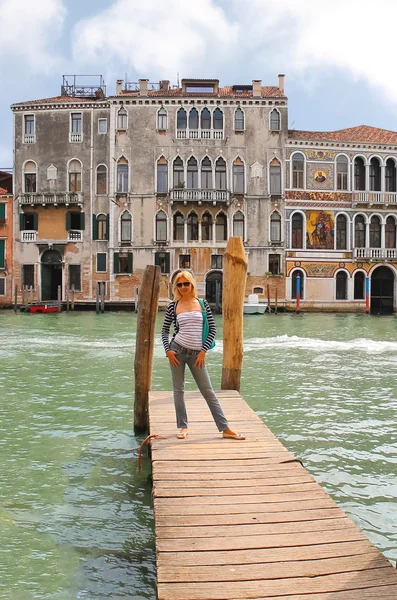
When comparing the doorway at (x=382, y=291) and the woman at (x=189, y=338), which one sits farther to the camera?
the doorway at (x=382, y=291)

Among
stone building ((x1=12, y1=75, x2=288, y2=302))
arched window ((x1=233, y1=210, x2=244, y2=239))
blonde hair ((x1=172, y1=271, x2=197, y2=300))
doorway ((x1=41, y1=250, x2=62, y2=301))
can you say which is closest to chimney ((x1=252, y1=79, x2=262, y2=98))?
stone building ((x1=12, y1=75, x2=288, y2=302))

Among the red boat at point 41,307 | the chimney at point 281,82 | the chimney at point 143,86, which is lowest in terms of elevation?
the red boat at point 41,307

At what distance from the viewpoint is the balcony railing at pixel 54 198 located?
1182 inches

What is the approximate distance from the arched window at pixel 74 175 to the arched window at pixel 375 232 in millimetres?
14139

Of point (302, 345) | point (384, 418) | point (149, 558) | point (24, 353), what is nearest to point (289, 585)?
point (149, 558)

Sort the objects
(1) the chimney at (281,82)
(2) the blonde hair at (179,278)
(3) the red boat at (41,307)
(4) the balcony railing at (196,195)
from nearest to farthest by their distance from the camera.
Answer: (2) the blonde hair at (179,278), (3) the red boat at (41,307), (4) the balcony railing at (196,195), (1) the chimney at (281,82)

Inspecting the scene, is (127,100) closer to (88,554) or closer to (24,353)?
(24,353)

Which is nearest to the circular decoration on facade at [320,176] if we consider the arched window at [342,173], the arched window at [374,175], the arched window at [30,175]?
the arched window at [342,173]

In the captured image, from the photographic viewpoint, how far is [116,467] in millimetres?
5062

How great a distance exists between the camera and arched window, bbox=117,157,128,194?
30.1 m

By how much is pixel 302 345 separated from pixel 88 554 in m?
11.5

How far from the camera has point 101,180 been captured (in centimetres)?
3061

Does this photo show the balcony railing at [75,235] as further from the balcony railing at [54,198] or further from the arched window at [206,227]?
the arched window at [206,227]

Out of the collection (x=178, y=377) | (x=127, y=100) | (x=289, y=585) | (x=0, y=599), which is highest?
(x=127, y=100)
